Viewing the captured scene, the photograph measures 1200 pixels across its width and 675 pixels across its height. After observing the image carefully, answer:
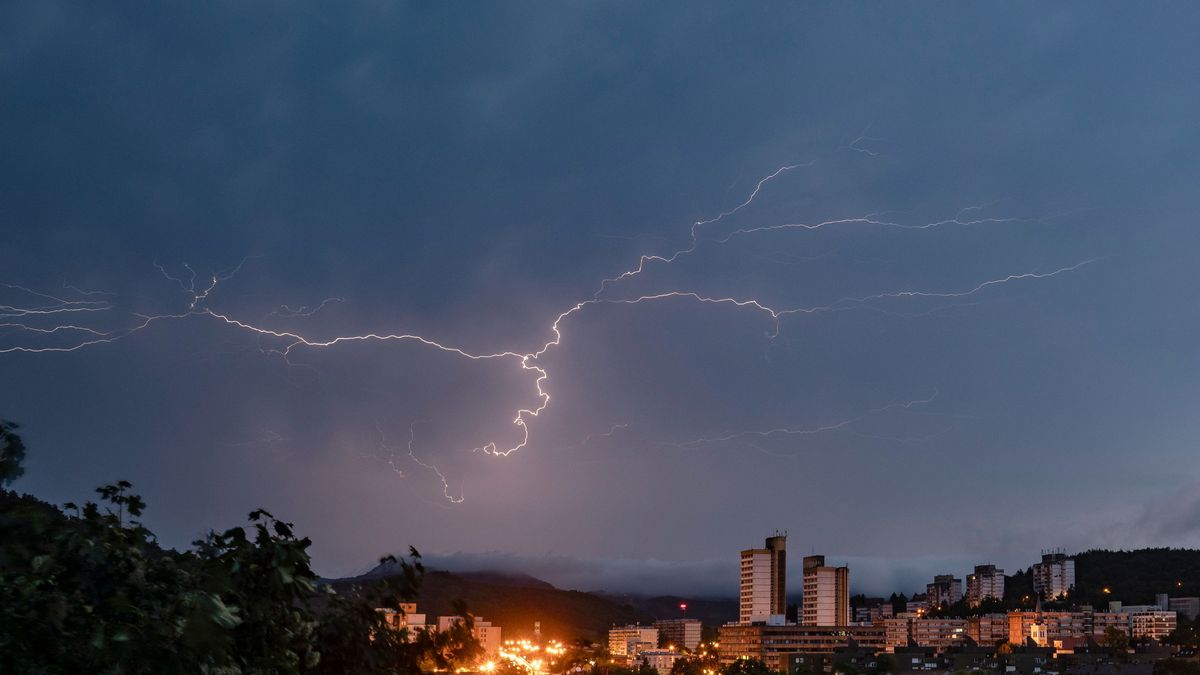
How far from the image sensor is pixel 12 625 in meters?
3.32

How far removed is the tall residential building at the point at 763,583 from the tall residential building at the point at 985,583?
27360mm

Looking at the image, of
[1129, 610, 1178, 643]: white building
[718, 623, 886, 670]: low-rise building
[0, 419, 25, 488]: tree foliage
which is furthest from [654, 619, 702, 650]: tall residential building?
[0, 419, 25, 488]: tree foliage

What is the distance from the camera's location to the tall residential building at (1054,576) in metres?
127

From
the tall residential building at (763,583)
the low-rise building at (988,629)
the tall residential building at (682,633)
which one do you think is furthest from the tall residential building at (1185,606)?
the tall residential building at (682,633)

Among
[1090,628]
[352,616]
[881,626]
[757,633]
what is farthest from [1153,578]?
[352,616]

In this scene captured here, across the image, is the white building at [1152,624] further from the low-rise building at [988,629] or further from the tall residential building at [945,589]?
the tall residential building at [945,589]

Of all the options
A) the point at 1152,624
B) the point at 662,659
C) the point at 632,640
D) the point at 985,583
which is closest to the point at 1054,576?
the point at 985,583

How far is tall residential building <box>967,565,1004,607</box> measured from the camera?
5576 inches

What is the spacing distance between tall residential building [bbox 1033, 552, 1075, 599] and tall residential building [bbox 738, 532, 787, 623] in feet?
90.3

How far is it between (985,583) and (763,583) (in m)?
32.6

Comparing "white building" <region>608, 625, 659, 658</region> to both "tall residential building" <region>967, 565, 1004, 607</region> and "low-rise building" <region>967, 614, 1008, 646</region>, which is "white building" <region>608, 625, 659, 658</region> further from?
"tall residential building" <region>967, 565, 1004, 607</region>

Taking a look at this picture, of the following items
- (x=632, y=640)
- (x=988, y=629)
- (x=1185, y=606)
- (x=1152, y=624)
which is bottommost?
(x=632, y=640)

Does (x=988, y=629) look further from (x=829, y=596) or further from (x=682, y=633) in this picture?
(x=682, y=633)

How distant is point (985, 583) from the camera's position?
143 m
